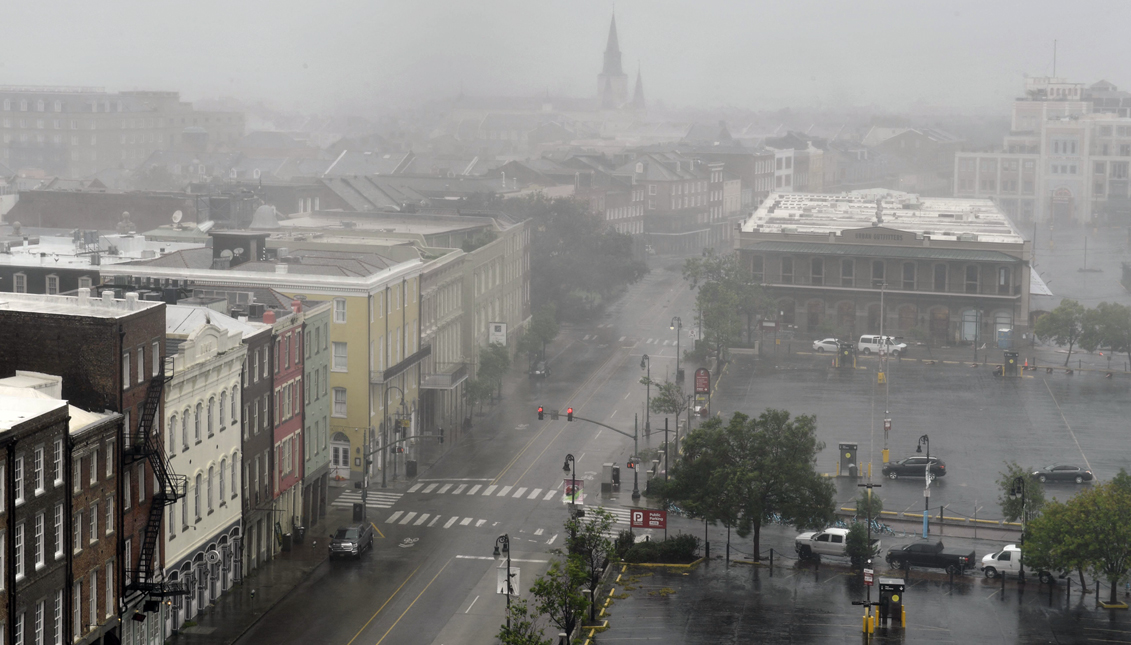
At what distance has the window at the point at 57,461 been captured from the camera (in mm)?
44188

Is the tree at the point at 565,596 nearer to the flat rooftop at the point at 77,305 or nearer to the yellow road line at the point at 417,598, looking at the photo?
the yellow road line at the point at 417,598

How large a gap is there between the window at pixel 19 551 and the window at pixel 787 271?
9906 cm

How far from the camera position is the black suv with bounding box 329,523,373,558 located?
66312 mm

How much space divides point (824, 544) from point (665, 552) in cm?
712

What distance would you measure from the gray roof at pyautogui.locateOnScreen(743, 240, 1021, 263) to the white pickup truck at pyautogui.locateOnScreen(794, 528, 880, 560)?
67.3 metres

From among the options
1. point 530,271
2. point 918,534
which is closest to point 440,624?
point 918,534

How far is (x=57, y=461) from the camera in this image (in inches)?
1756

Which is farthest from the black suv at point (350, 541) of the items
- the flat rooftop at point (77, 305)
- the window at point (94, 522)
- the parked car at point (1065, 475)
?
the parked car at point (1065, 475)

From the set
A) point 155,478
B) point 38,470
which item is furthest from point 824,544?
point 38,470

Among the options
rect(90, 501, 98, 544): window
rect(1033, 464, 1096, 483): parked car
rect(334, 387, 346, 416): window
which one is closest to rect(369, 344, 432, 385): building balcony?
rect(334, 387, 346, 416): window

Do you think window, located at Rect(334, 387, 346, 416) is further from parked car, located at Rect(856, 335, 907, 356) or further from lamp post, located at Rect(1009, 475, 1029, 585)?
parked car, located at Rect(856, 335, 907, 356)

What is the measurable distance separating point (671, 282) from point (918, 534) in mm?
98410

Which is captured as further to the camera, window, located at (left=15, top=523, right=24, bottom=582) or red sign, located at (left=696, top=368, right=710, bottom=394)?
red sign, located at (left=696, top=368, right=710, bottom=394)

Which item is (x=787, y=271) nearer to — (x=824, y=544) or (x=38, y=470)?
(x=824, y=544)
